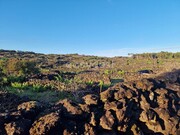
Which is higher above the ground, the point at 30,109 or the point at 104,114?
the point at 30,109

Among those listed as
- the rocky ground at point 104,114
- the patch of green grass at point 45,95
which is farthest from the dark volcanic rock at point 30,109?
the patch of green grass at point 45,95

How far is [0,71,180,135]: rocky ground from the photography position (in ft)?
39.3

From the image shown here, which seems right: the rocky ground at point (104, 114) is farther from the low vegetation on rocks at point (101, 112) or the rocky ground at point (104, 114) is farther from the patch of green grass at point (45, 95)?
the patch of green grass at point (45, 95)

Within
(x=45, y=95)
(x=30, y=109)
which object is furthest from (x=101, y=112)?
(x=45, y=95)

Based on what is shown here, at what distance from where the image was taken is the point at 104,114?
13344 mm

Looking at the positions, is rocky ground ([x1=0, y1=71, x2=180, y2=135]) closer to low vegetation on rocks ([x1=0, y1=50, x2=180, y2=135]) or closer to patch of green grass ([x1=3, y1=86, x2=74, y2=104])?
low vegetation on rocks ([x1=0, y1=50, x2=180, y2=135])

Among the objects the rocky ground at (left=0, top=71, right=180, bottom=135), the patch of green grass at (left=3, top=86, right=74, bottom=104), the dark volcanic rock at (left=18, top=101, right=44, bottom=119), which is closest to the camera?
the rocky ground at (left=0, top=71, right=180, bottom=135)

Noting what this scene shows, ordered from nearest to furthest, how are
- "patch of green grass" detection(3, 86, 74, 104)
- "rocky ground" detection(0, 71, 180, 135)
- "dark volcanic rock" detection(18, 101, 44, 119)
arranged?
"rocky ground" detection(0, 71, 180, 135), "dark volcanic rock" detection(18, 101, 44, 119), "patch of green grass" detection(3, 86, 74, 104)

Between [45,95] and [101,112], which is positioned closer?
[101,112]

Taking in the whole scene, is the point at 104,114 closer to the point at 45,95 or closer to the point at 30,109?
the point at 30,109

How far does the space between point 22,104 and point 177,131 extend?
20.8ft

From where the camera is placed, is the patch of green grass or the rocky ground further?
the patch of green grass

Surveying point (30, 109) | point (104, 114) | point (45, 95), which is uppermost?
point (30, 109)

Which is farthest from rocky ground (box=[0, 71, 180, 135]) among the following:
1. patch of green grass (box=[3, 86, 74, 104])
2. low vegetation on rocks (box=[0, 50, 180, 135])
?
patch of green grass (box=[3, 86, 74, 104])
